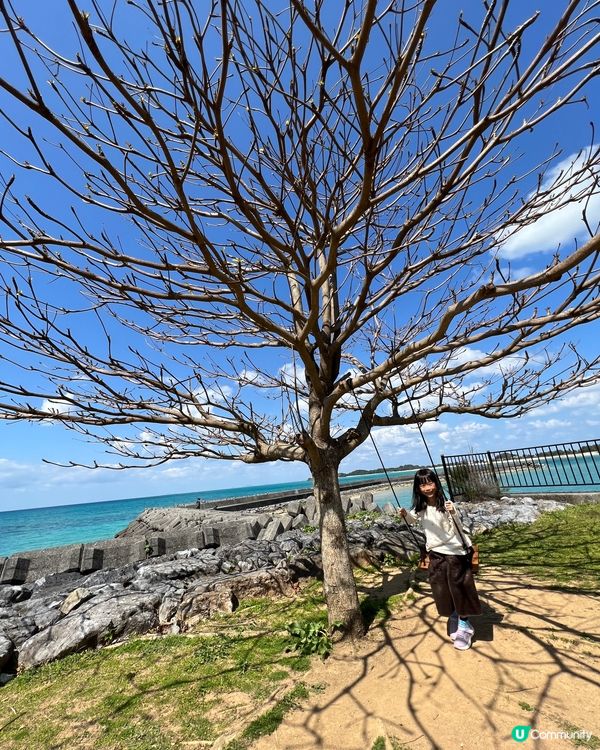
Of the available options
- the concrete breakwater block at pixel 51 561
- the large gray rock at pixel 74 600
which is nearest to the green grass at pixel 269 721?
the large gray rock at pixel 74 600

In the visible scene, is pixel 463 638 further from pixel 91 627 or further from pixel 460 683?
pixel 91 627

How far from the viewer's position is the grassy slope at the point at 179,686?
2586 millimetres

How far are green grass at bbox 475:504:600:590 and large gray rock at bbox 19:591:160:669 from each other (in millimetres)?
4805

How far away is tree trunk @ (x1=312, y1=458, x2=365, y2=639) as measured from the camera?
3.69 m

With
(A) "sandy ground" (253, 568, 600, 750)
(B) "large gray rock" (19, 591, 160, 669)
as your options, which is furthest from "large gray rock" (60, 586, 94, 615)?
(A) "sandy ground" (253, 568, 600, 750)

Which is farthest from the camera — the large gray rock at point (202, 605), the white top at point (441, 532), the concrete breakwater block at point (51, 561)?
the concrete breakwater block at point (51, 561)

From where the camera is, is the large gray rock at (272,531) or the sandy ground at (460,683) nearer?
the sandy ground at (460,683)

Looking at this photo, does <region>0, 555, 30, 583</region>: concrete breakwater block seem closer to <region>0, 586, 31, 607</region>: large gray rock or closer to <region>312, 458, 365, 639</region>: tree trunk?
<region>0, 586, 31, 607</region>: large gray rock

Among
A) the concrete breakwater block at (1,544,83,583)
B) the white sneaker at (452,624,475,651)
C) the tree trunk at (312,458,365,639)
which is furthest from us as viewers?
the concrete breakwater block at (1,544,83,583)

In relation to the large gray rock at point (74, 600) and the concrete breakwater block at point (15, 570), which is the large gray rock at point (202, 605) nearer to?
the large gray rock at point (74, 600)

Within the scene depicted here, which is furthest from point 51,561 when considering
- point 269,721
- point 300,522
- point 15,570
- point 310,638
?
point 269,721

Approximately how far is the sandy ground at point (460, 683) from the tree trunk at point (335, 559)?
246 mm

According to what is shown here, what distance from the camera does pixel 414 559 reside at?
611 centimetres

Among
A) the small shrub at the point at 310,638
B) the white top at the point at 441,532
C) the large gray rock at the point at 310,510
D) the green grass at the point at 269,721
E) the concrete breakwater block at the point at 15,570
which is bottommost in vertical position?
the green grass at the point at 269,721
